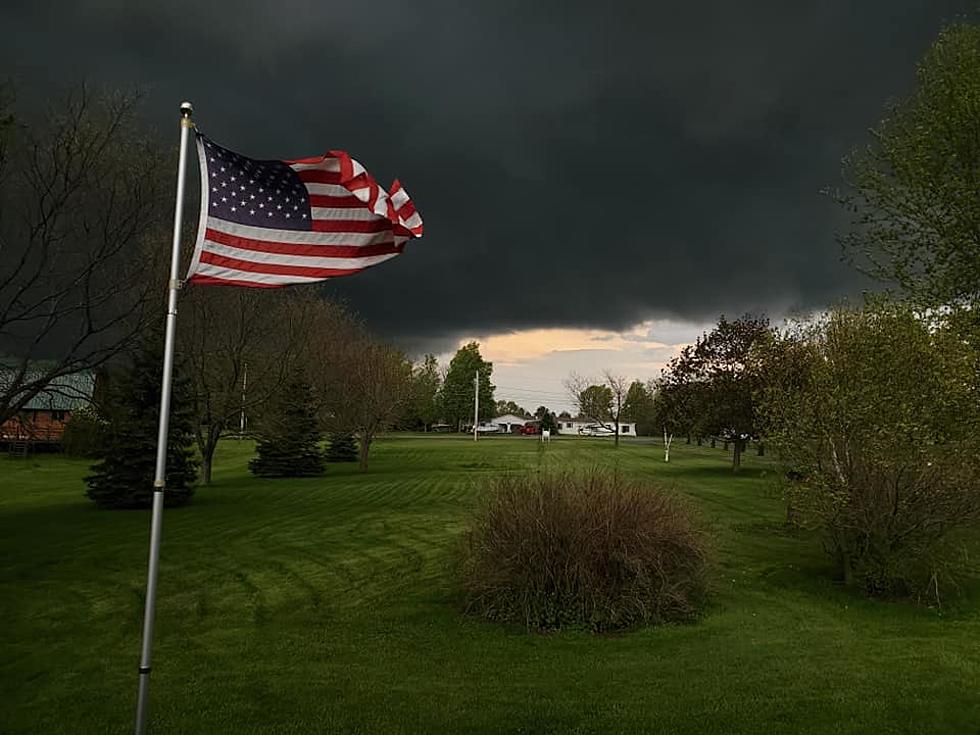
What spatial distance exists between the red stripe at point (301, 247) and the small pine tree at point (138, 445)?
1722cm

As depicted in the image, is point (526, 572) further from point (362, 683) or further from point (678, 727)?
point (678, 727)

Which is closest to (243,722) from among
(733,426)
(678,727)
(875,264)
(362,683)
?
(362,683)

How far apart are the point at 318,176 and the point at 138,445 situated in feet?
61.9

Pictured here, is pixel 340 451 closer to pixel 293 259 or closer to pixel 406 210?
pixel 406 210

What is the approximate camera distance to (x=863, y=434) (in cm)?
1109

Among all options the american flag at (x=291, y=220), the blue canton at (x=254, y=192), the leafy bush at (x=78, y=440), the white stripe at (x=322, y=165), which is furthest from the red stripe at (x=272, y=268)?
the leafy bush at (x=78, y=440)

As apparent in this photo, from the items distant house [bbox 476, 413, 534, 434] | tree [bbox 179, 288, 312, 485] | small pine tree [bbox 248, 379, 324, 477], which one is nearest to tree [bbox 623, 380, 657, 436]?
distant house [bbox 476, 413, 534, 434]

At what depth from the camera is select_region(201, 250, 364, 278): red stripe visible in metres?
5.79

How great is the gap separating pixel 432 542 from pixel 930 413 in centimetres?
940

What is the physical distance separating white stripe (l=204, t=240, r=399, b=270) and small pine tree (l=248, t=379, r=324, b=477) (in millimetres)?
29362

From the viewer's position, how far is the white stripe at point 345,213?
6.44 m

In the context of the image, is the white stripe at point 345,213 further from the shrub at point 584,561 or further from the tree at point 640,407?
the tree at point 640,407

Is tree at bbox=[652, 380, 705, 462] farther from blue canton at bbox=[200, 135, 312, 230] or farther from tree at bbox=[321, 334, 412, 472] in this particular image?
blue canton at bbox=[200, 135, 312, 230]

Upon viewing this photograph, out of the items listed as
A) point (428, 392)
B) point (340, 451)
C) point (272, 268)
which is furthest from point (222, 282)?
point (428, 392)
